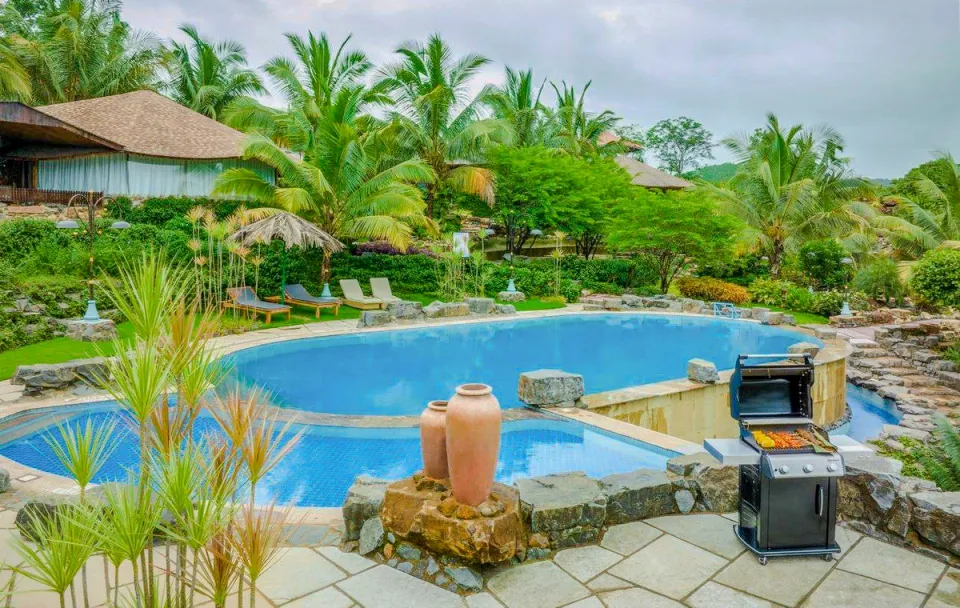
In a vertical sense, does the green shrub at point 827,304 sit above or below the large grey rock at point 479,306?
above

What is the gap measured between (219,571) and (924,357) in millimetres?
13534

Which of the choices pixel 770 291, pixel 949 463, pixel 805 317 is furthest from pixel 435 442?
pixel 770 291

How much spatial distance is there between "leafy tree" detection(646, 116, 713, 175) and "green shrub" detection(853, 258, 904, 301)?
93.8ft

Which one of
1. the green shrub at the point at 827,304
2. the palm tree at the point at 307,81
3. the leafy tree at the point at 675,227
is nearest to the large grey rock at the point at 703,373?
the leafy tree at the point at 675,227

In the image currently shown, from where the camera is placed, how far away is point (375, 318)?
1273cm

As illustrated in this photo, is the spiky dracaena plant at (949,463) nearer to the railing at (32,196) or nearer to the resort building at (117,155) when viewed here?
the resort building at (117,155)

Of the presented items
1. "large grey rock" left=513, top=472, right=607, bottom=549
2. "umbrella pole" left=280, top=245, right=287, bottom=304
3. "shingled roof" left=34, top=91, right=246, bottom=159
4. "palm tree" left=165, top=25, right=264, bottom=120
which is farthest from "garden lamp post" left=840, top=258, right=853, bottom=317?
"palm tree" left=165, top=25, right=264, bottom=120

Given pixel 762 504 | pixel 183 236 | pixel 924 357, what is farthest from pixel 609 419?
pixel 183 236

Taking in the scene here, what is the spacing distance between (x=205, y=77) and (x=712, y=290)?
70.4 feet

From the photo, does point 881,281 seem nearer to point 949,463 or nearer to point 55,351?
point 949,463

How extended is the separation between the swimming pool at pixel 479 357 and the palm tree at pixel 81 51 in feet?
61.1

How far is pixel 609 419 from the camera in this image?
6.68 m

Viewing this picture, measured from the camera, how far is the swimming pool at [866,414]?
9258 millimetres

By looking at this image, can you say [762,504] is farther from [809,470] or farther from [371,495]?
[371,495]
